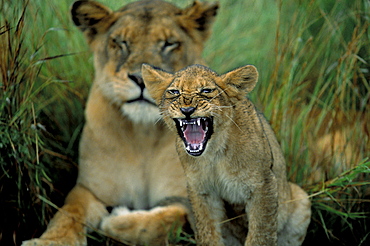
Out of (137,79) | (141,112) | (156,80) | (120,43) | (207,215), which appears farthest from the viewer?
(120,43)

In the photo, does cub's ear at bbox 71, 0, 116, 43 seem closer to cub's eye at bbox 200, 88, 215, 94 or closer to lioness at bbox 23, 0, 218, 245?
lioness at bbox 23, 0, 218, 245

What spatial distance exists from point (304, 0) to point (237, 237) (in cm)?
184

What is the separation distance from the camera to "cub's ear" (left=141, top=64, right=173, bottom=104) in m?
2.52

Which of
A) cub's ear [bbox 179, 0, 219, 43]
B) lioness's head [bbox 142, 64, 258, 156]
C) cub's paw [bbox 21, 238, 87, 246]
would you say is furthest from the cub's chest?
cub's ear [bbox 179, 0, 219, 43]

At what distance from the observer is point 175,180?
349 centimetres

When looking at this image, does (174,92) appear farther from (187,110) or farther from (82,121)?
(82,121)

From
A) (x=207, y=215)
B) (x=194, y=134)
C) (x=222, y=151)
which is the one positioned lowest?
(x=207, y=215)

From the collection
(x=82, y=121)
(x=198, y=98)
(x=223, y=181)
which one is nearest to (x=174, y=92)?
(x=198, y=98)

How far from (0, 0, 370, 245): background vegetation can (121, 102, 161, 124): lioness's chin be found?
415mm

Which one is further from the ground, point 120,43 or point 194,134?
point 120,43

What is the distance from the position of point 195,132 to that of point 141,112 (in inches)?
38.0

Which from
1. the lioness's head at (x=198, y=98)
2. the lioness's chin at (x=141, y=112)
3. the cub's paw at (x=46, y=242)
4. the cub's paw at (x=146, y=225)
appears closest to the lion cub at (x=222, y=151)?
the lioness's head at (x=198, y=98)

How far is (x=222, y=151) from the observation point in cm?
253

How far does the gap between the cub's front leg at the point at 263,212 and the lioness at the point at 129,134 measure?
787 mm
